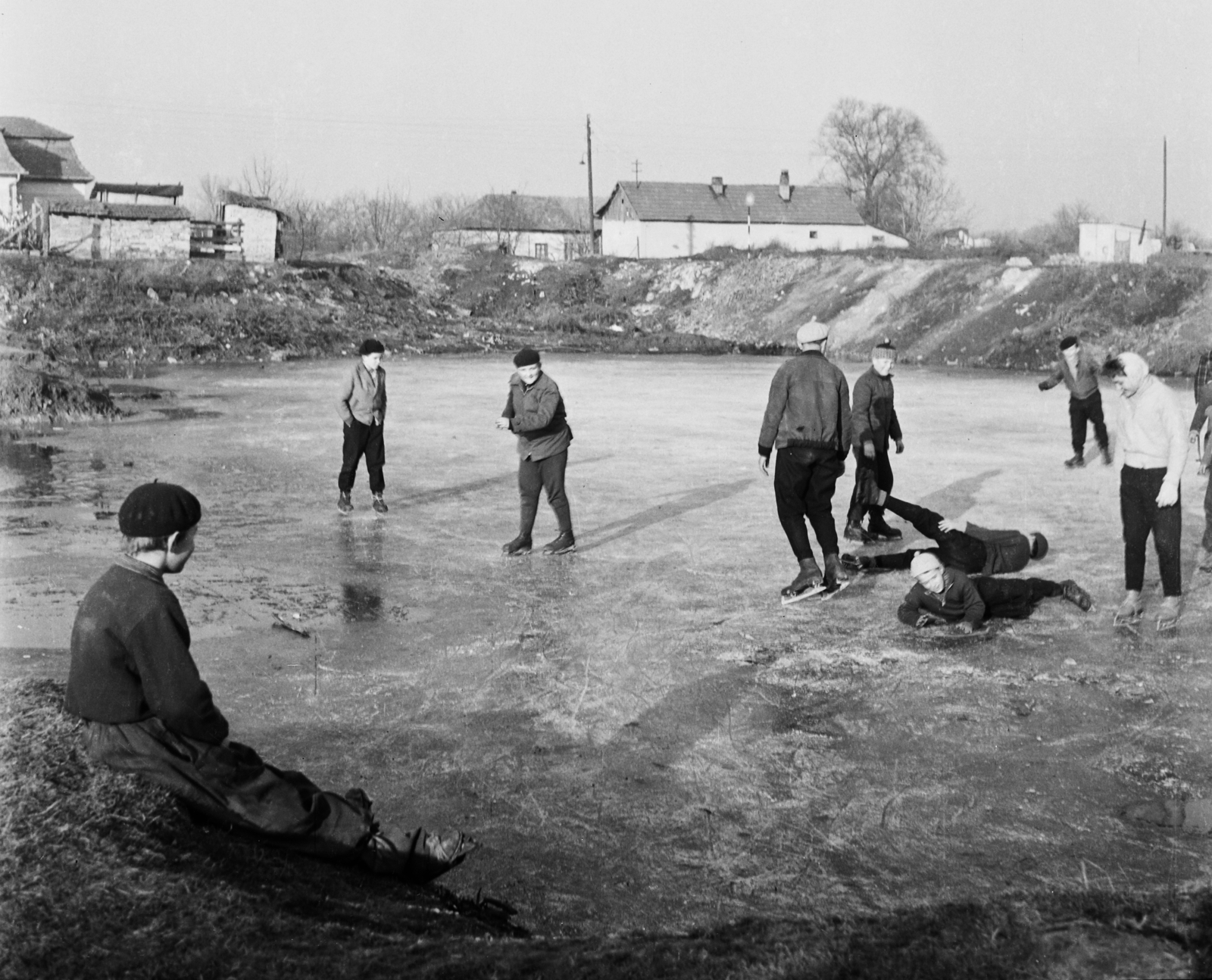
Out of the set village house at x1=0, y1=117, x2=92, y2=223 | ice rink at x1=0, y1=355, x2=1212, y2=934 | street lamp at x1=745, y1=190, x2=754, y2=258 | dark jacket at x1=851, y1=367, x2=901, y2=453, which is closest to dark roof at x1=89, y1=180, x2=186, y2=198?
village house at x1=0, y1=117, x2=92, y2=223

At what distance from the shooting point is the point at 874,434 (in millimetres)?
11266

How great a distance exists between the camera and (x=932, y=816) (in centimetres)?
554

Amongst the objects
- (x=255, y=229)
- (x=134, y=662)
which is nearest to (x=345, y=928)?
(x=134, y=662)

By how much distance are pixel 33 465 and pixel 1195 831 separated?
1399cm

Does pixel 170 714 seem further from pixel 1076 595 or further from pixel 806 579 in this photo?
pixel 1076 595

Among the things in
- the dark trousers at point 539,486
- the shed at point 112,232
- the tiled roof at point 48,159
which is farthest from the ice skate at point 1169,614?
the tiled roof at point 48,159

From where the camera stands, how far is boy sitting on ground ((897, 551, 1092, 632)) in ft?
27.6

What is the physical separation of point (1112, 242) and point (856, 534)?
5924 cm

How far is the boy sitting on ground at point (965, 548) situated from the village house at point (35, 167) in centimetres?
6299

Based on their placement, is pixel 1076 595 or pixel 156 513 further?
pixel 1076 595

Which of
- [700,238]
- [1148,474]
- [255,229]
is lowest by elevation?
[1148,474]

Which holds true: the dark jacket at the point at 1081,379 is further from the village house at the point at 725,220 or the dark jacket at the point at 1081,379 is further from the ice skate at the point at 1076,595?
the village house at the point at 725,220

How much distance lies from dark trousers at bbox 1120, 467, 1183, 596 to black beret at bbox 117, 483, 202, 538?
20.7 feet

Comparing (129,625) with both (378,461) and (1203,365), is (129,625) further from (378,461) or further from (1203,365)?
(1203,365)
